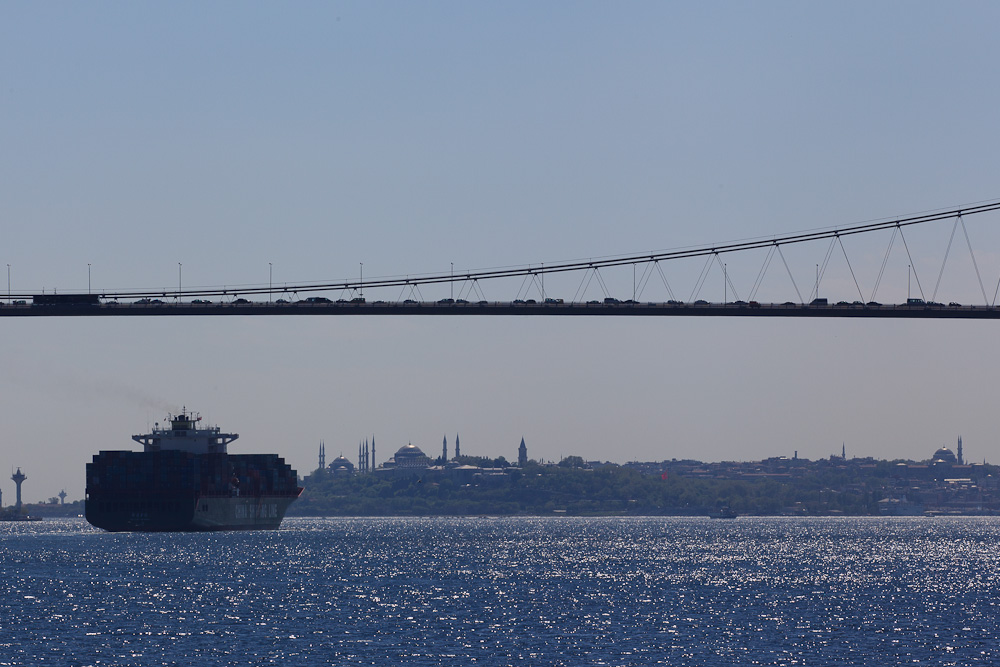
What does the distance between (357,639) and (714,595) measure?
1015 inches

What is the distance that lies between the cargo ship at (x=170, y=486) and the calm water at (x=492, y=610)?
45.2 meters

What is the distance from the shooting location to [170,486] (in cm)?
16500

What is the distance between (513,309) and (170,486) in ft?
219

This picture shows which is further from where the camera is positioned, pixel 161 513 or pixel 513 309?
pixel 161 513

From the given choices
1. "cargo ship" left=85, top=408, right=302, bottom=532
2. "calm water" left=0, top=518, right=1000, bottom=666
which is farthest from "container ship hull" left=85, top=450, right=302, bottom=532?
"calm water" left=0, top=518, right=1000, bottom=666

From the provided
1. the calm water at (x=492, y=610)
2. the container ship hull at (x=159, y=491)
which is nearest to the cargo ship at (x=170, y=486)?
the container ship hull at (x=159, y=491)

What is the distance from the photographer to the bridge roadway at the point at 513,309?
105625 mm

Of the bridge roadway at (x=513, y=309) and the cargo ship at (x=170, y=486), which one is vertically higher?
the bridge roadway at (x=513, y=309)

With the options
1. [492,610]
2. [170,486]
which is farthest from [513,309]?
[170,486]

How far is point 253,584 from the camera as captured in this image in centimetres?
8312

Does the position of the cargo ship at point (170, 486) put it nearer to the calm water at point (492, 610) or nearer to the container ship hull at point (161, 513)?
the container ship hull at point (161, 513)

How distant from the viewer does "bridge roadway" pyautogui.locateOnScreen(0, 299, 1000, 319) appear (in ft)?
347

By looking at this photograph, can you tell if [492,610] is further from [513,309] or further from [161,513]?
[161,513]

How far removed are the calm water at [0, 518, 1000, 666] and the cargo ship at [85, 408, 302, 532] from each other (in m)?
45.2
